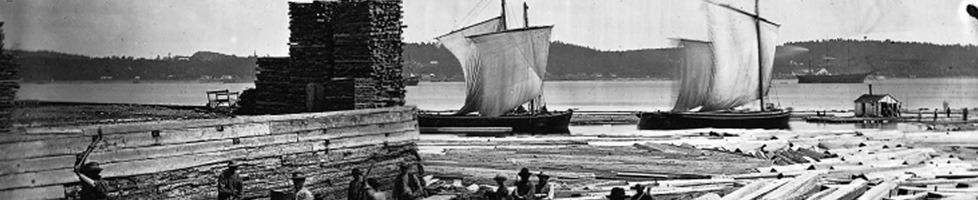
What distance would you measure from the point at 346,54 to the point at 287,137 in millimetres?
6790

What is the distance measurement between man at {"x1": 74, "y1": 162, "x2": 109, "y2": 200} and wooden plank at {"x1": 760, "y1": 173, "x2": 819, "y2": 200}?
9.11 metres

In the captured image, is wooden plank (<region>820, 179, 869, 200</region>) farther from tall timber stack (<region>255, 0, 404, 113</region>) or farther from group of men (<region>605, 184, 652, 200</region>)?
tall timber stack (<region>255, 0, 404, 113</region>)

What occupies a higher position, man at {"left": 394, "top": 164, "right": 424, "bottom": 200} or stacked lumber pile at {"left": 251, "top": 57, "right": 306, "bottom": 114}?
stacked lumber pile at {"left": 251, "top": 57, "right": 306, "bottom": 114}

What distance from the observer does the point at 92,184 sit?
488 inches

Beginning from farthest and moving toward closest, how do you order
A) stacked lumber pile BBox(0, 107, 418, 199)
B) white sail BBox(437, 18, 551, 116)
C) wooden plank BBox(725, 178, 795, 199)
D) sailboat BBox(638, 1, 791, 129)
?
sailboat BBox(638, 1, 791, 129) < white sail BBox(437, 18, 551, 116) < wooden plank BBox(725, 178, 795, 199) < stacked lumber pile BBox(0, 107, 418, 199)

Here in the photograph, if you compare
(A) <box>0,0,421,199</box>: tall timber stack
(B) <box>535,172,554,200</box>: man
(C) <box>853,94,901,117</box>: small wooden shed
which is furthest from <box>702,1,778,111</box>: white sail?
(B) <box>535,172,554,200</box>: man

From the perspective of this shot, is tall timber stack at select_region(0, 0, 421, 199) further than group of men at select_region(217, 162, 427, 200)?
Yes

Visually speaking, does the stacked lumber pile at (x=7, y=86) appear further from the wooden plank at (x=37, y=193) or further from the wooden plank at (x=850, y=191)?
the wooden plank at (x=850, y=191)

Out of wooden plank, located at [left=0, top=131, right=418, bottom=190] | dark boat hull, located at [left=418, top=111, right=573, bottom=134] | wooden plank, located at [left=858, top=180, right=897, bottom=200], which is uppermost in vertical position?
wooden plank, located at [left=0, top=131, right=418, bottom=190]

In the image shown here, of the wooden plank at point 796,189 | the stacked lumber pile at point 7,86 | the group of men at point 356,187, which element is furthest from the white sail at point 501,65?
the stacked lumber pile at point 7,86

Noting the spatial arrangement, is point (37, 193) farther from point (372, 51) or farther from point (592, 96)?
point (592, 96)

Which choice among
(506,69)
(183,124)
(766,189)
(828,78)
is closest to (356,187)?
(183,124)

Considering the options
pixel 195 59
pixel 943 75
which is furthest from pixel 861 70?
pixel 195 59

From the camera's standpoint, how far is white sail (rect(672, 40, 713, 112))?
6406cm
